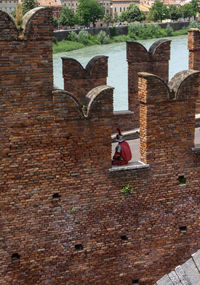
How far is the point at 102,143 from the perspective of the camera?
8.70 meters

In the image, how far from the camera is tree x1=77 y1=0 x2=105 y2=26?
91.3m

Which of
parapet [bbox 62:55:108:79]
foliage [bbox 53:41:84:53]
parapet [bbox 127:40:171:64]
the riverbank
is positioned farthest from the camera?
the riverbank

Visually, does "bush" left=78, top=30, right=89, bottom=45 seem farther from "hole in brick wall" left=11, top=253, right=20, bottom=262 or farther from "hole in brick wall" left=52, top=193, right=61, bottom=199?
"hole in brick wall" left=11, top=253, right=20, bottom=262

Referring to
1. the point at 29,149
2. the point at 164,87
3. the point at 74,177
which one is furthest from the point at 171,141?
the point at 29,149

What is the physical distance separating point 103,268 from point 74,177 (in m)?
1.85

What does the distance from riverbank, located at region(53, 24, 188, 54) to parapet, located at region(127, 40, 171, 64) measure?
38270mm

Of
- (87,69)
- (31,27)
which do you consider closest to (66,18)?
(87,69)

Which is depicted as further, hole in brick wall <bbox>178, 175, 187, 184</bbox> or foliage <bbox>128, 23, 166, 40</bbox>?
foliage <bbox>128, 23, 166, 40</bbox>

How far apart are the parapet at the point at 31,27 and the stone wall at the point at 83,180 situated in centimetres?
2

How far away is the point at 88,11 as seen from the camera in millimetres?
92875

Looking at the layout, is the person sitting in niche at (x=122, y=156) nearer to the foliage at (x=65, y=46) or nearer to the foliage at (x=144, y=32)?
the foliage at (x=65, y=46)

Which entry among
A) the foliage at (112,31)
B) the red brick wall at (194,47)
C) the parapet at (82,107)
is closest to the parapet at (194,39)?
the red brick wall at (194,47)

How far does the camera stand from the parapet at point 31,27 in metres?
7.80

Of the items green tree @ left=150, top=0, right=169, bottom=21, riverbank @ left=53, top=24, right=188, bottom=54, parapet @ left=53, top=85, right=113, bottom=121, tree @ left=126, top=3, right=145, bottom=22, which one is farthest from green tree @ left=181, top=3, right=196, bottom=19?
parapet @ left=53, top=85, right=113, bottom=121
